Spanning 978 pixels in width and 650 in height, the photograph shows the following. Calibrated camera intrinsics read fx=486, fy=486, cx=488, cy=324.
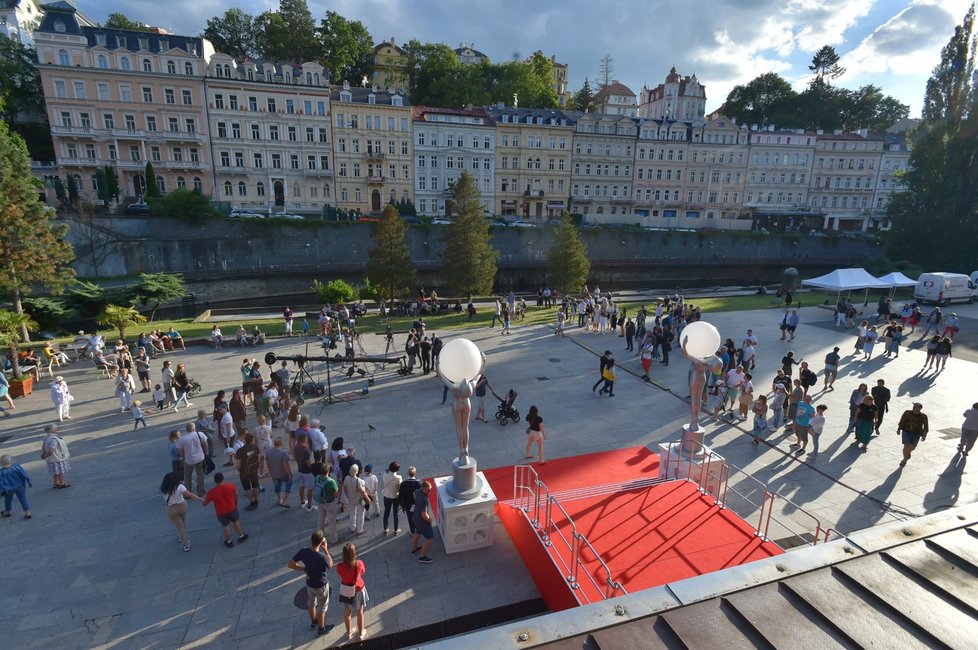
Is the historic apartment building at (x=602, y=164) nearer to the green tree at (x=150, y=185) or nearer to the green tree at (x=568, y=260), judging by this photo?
the green tree at (x=568, y=260)

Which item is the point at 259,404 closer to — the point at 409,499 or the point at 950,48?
the point at 409,499

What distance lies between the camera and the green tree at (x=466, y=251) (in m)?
29.0

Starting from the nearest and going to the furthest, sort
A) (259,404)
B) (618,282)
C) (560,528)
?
(560,528) < (259,404) < (618,282)

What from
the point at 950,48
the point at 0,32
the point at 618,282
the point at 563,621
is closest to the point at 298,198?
the point at 618,282

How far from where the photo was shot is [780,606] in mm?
2809

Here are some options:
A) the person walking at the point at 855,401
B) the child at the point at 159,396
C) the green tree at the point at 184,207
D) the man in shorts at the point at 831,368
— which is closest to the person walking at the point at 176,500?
the child at the point at 159,396

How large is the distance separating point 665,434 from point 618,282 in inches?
1570

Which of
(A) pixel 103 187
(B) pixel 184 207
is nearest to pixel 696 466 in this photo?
(B) pixel 184 207

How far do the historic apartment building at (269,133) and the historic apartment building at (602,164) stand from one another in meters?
29.4

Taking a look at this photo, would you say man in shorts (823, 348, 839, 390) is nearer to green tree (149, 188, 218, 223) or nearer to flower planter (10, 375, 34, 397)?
flower planter (10, 375, 34, 397)

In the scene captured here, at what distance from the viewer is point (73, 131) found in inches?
1734

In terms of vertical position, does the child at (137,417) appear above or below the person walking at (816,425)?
below

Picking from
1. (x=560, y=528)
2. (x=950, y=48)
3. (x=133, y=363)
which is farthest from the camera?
(x=950, y=48)

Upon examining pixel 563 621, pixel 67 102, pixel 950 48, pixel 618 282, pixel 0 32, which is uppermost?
pixel 0 32
